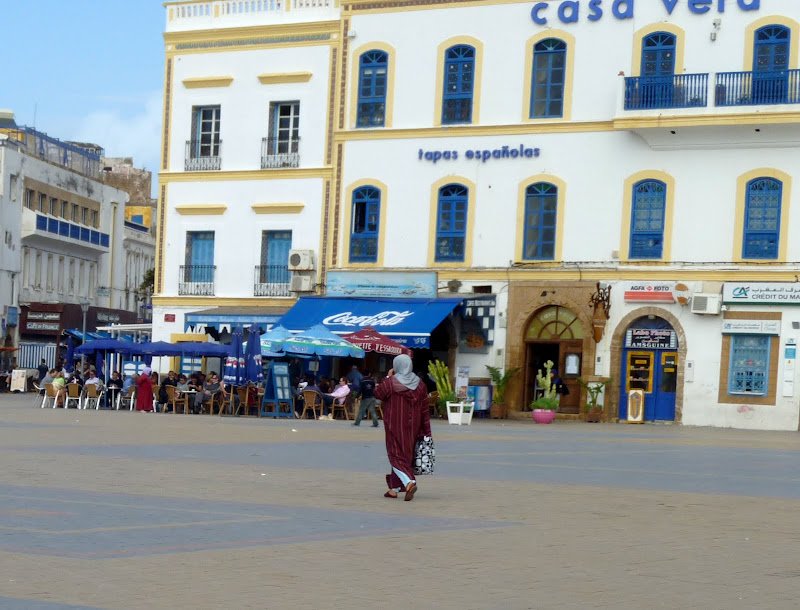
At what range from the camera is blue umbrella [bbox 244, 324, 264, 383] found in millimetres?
33125

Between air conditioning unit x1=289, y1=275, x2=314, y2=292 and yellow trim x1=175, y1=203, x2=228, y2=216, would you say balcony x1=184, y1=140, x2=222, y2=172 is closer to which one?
yellow trim x1=175, y1=203, x2=228, y2=216

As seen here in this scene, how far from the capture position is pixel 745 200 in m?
34.0

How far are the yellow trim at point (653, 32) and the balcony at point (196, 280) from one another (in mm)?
13274

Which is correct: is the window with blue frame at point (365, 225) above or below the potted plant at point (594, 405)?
above

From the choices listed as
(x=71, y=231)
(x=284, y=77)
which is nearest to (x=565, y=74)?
(x=284, y=77)

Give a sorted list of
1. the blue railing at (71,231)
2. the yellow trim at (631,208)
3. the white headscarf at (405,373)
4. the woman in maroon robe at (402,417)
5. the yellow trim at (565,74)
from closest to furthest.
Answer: the woman in maroon robe at (402,417) < the white headscarf at (405,373) < the yellow trim at (631,208) < the yellow trim at (565,74) < the blue railing at (71,231)

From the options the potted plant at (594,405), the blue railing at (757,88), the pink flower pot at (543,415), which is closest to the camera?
the blue railing at (757,88)

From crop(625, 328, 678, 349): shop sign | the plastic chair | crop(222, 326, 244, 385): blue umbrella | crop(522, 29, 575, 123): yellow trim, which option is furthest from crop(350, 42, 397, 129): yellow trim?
crop(625, 328, 678, 349): shop sign

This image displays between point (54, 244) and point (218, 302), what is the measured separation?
25718mm

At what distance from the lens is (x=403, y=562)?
361 inches

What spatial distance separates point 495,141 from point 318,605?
98.3 ft

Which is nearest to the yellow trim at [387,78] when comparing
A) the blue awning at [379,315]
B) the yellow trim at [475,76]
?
the yellow trim at [475,76]

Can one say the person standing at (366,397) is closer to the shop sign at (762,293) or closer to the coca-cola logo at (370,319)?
the coca-cola logo at (370,319)

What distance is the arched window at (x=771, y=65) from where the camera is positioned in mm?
33188
